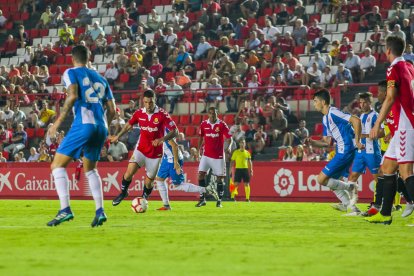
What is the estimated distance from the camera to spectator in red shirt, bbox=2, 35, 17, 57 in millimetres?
43844

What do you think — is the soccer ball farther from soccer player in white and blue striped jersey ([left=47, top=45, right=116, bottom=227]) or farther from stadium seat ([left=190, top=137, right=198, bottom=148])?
stadium seat ([left=190, top=137, right=198, bottom=148])

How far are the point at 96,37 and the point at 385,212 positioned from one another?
2810cm

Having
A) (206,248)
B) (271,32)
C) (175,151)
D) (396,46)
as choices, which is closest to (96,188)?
(206,248)

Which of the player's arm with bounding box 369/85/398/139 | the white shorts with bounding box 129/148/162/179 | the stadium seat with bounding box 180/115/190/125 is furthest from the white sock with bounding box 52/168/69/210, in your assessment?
the stadium seat with bounding box 180/115/190/125

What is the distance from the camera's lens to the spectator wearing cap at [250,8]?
125ft

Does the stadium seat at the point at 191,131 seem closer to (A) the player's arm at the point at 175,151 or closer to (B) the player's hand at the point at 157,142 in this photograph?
(A) the player's arm at the point at 175,151

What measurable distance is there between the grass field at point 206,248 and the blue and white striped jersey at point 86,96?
1.56 metres

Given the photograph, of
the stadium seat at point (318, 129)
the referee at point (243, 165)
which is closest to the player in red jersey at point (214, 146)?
the referee at point (243, 165)

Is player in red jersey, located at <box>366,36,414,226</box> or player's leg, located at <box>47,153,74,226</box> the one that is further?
player's leg, located at <box>47,153,74,226</box>

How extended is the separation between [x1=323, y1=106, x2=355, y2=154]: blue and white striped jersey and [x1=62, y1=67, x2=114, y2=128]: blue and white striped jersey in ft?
19.0

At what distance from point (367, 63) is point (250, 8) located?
296 inches

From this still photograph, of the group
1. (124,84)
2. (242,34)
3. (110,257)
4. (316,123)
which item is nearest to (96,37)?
(124,84)

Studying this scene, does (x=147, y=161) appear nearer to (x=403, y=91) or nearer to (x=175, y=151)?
(x=175, y=151)

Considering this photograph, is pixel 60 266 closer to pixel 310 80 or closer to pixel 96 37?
pixel 310 80
